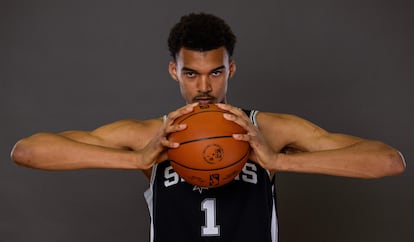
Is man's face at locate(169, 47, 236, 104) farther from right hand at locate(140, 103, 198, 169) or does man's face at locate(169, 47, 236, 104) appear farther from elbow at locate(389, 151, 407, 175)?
elbow at locate(389, 151, 407, 175)

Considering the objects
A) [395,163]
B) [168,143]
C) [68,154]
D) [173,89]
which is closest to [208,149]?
[168,143]

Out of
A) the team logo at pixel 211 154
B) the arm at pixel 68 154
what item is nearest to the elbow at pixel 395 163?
the team logo at pixel 211 154

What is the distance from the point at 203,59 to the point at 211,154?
476 mm

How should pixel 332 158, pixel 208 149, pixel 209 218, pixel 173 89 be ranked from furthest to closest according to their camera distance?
pixel 173 89 → pixel 209 218 → pixel 332 158 → pixel 208 149

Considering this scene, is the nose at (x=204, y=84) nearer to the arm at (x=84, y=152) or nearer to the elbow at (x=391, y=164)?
the arm at (x=84, y=152)

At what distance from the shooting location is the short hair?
2.13 m

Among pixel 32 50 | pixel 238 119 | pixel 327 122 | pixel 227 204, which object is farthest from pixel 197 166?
pixel 32 50

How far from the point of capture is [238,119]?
1788mm


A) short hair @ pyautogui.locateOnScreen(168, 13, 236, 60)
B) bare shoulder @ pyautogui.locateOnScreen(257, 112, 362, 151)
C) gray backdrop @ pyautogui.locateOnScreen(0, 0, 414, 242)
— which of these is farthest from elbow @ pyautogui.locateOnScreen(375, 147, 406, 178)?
gray backdrop @ pyautogui.locateOnScreen(0, 0, 414, 242)

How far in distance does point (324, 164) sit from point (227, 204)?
0.42m

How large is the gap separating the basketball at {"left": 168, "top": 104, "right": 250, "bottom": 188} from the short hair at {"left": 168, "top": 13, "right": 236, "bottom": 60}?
1.28 feet

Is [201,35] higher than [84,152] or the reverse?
higher

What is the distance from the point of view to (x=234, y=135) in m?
1.77

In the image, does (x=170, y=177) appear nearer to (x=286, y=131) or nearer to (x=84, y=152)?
(x=84, y=152)
